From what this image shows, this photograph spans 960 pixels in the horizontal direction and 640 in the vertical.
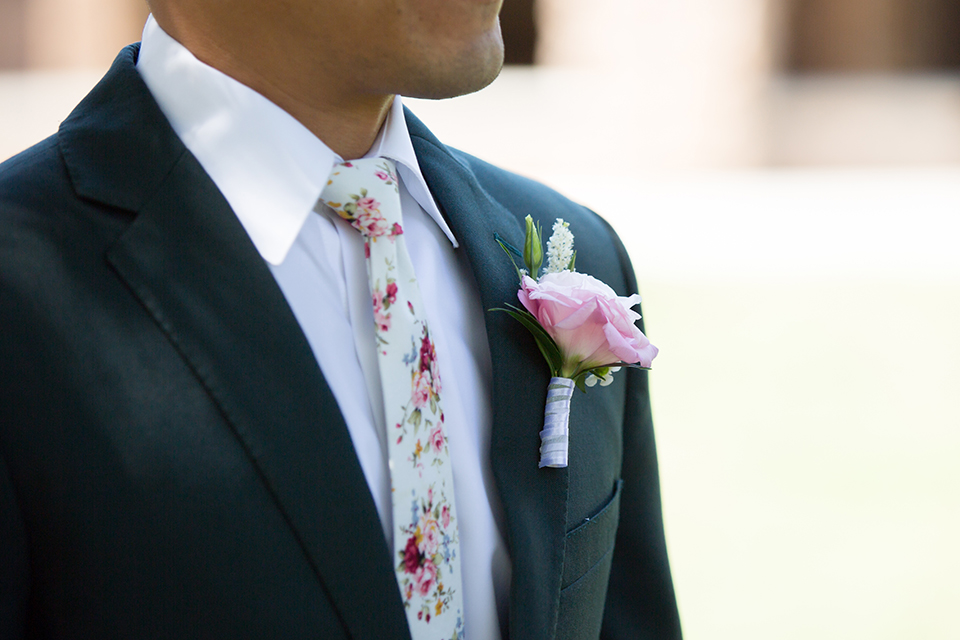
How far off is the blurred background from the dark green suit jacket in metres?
5.16

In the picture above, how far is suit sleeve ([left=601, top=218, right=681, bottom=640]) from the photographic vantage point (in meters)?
1.76

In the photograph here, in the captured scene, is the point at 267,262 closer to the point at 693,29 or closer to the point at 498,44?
the point at 498,44

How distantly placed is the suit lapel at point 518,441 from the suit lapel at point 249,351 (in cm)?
22

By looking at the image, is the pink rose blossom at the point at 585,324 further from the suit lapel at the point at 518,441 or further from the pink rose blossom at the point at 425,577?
the pink rose blossom at the point at 425,577

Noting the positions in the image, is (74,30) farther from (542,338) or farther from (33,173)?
(542,338)

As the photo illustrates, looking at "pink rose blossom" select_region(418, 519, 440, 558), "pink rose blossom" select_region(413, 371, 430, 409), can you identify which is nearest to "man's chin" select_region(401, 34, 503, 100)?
"pink rose blossom" select_region(413, 371, 430, 409)

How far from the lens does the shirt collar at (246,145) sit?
4.09ft

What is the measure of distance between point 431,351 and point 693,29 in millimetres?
10049

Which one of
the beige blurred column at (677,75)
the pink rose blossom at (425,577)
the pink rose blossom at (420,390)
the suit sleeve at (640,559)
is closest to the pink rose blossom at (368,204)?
the pink rose blossom at (420,390)

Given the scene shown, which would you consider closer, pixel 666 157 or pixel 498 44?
pixel 498 44

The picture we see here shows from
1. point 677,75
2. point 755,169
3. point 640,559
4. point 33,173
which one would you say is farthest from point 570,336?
point 755,169

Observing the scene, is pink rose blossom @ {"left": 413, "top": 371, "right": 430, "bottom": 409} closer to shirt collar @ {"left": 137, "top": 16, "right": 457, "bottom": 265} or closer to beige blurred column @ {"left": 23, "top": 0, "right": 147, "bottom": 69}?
shirt collar @ {"left": 137, "top": 16, "right": 457, "bottom": 265}

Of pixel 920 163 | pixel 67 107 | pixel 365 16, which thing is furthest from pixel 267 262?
pixel 920 163

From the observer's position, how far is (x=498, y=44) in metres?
1.37
